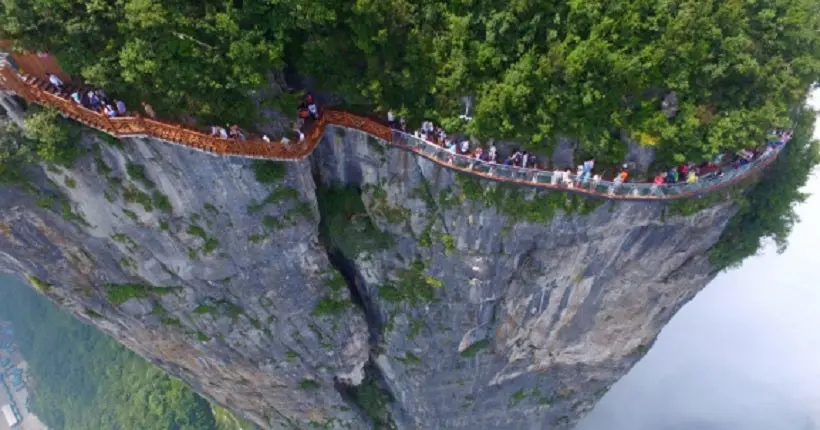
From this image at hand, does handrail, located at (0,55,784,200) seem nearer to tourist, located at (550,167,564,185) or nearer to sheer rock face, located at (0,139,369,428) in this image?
tourist, located at (550,167,564,185)

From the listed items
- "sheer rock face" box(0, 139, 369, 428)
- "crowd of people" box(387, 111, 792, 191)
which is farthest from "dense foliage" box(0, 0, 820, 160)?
"sheer rock face" box(0, 139, 369, 428)

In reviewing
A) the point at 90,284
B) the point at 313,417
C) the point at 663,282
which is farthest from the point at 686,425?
the point at 90,284

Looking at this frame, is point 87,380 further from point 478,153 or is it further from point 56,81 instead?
point 478,153

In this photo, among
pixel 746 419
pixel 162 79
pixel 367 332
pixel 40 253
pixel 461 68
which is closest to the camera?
pixel 162 79

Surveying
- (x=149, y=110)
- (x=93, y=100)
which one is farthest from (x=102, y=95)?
(x=149, y=110)

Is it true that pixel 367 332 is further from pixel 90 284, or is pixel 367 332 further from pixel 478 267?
pixel 90 284
